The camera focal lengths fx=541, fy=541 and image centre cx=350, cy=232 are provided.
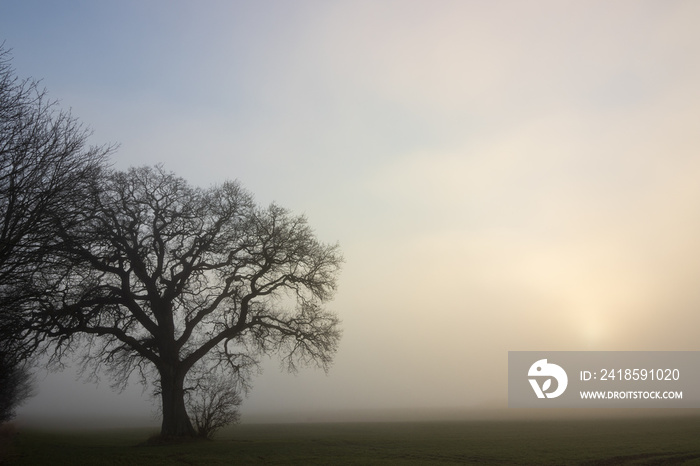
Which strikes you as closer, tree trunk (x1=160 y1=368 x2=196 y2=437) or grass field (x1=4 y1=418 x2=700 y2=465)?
grass field (x1=4 y1=418 x2=700 y2=465)

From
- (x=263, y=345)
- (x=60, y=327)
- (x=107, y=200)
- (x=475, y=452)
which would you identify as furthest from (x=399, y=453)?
(x=107, y=200)

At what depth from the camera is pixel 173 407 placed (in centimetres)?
3070

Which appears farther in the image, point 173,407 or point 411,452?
point 173,407

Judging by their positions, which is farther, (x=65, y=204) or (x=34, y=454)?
(x=34, y=454)

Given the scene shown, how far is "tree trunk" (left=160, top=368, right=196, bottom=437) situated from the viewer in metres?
30.3

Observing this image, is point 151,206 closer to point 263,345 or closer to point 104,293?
point 104,293

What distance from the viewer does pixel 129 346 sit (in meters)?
31.1

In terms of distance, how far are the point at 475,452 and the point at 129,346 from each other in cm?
1981

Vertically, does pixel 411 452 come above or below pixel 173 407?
below

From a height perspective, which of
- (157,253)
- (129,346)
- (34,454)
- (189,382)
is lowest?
(34,454)

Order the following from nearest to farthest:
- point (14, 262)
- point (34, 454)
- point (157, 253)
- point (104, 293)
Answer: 1. point (14, 262)
2. point (34, 454)
3. point (104, 293)
4. point (157, 253)

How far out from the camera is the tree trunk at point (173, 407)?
30344 millimetres

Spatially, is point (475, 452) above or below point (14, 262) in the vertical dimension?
below

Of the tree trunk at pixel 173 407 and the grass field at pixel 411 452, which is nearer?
the grass field at pixel 411 452
